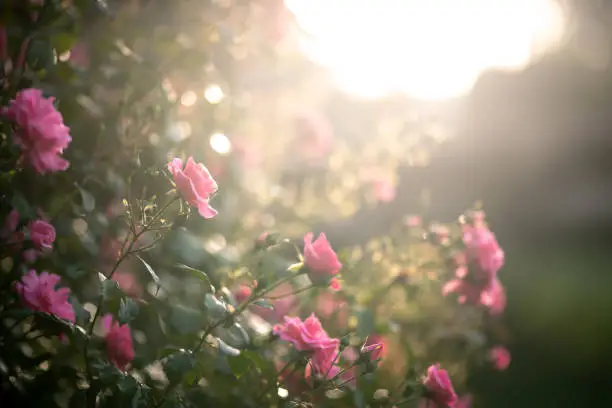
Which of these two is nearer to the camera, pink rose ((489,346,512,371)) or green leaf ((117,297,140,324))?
green leaf ((117,297,140,324))

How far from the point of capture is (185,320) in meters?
1.43

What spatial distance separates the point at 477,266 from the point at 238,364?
0.90 m

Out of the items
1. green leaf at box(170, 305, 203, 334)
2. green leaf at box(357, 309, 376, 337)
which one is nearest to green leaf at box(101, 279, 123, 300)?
green leaf at box(170, 305, 203, 334)

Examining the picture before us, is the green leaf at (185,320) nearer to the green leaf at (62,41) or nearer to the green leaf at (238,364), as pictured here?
the green leaf at (238,364)

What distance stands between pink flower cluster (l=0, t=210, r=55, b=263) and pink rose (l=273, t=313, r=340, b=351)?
0.55 m

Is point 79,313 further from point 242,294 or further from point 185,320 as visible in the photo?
point 242,294

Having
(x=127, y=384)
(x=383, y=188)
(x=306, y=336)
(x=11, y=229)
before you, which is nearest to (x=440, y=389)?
(x=306, y=336)

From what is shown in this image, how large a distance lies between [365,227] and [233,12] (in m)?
2.52

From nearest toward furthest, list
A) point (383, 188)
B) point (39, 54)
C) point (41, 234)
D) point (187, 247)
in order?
1. point (41, 234)
2. point (39, 54)
3. point (187, 247)
4. point (383, 188)

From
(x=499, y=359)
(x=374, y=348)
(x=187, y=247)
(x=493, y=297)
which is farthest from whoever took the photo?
(x=499, y=359)

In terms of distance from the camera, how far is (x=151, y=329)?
1.62 metres

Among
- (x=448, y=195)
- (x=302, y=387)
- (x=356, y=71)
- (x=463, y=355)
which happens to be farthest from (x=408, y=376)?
(x=448, y=195)

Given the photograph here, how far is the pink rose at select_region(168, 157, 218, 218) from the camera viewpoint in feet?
3.76

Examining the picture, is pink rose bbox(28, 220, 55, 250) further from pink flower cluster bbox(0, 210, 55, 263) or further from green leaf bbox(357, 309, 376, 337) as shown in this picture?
green leaf bbox(357, 309, 376, 337)
